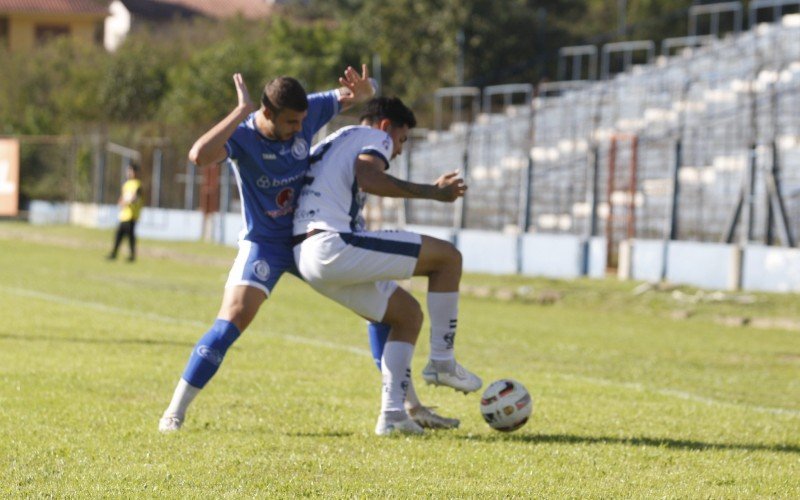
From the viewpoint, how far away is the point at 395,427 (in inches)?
302

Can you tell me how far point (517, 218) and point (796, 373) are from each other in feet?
53.2

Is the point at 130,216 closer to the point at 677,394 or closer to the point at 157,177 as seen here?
the point at 157,177

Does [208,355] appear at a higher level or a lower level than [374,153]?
lower

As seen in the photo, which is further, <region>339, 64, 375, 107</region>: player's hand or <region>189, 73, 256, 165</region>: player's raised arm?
<region>339, 64, 375, 107</region>: player's hand

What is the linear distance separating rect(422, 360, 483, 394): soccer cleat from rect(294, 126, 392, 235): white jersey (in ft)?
2.88

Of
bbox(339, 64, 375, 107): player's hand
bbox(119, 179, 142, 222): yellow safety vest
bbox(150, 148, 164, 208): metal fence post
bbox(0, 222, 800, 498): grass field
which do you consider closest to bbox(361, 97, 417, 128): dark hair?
bbox(339, 64, 375, 107): player's hand

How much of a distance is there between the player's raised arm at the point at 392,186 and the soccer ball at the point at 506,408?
3.77 ft

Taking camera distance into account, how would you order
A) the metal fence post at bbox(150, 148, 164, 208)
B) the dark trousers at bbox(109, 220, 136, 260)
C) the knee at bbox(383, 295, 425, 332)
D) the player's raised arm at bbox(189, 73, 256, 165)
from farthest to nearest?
the metal fence post at bbox(150, 148, 164, 208)
the dark trousers at bbox(109, 220, 136, 260)
the knee at bbox(383, 295, 425, 332)
the player's raised arm at bbox(189, 73, 256, 165)

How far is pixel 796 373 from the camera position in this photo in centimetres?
1237

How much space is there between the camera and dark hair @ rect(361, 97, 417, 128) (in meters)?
7.99

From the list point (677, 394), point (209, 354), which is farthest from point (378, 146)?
point (677, 394)

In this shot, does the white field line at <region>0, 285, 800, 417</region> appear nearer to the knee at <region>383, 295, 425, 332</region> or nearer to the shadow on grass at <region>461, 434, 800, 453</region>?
the shadow on grass at <region>461, 434, 800, 453</region>

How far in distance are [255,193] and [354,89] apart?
999 millimetres

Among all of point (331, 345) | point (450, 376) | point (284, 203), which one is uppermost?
point (284, 203)
